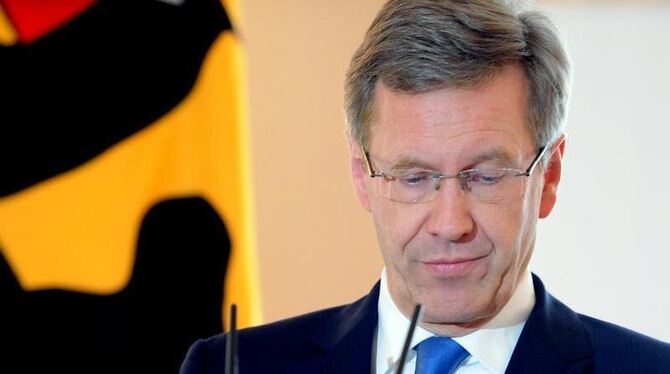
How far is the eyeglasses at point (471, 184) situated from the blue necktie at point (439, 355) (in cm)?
21

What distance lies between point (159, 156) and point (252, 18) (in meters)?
0.66

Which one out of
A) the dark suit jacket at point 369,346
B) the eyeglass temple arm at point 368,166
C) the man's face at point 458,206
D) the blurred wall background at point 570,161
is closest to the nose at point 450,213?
the man's face at point 458,206

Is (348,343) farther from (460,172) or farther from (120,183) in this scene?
(120,183)

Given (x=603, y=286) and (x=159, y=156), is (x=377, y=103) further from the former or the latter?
(x=603, y=286)

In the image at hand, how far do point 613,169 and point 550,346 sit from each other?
68.4 inches

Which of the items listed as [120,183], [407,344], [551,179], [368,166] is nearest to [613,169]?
[120,183]

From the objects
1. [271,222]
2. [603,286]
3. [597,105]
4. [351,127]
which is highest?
[351,127]

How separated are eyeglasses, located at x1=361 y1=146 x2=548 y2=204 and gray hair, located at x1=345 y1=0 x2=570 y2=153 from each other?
8cm

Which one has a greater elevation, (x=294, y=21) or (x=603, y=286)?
(x=294, y=21)

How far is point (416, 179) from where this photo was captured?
65.0 inches

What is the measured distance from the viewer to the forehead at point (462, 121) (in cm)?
163

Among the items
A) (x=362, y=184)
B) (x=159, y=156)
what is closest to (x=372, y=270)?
(x=159, y=156)

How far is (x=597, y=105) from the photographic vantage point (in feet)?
11.1

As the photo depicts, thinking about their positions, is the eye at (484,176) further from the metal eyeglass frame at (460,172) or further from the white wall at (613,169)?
the white wall at (613,169)
